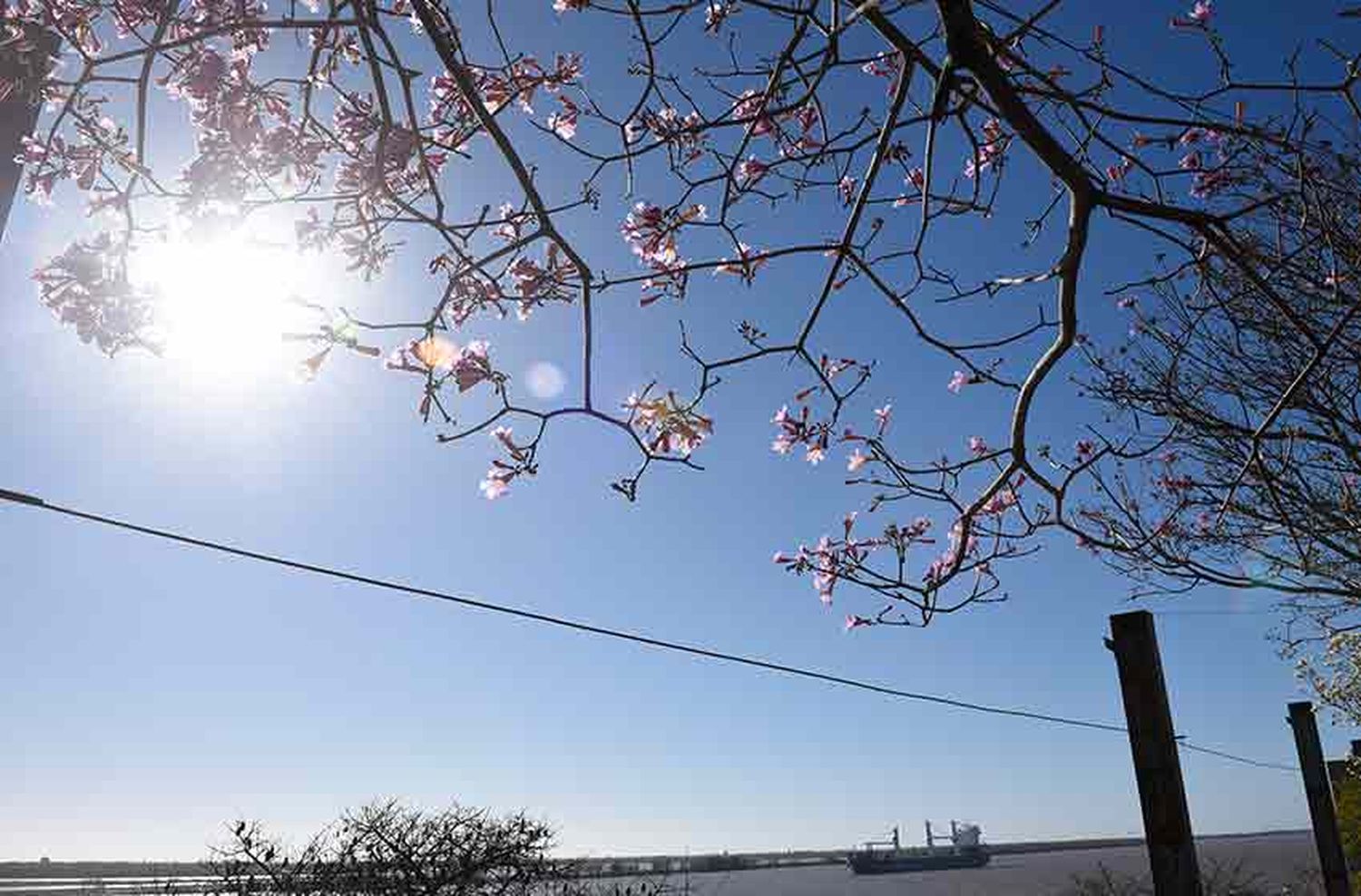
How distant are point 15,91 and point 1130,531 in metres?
6.29

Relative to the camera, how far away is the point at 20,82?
2332 mm

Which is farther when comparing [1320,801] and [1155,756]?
[1320,801]

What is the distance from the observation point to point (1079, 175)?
6.17ft

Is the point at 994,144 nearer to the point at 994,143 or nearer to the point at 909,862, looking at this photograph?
the point at 994,143

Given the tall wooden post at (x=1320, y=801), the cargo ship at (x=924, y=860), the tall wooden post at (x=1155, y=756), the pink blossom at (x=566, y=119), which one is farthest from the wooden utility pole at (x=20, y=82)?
the cargo ship at (x=924, y=860)

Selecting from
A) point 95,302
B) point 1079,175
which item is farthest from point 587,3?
point 95,302

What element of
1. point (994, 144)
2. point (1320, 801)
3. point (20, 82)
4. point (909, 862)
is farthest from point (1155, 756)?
point (909, 862)

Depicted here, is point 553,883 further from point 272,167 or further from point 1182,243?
point 1182,243

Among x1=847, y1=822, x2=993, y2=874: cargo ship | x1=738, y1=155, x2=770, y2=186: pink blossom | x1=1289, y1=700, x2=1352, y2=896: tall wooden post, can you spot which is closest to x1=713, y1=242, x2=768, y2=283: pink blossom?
x1=738, y1=155, x2=770, y2=186: pink blossom

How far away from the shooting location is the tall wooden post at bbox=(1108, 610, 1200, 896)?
392 centimetres

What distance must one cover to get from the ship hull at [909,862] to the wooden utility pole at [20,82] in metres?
126

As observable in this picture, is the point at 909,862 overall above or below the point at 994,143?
below

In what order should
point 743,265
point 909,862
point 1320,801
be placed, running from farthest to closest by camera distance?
point 909,862, point 1320,801, point 743,265

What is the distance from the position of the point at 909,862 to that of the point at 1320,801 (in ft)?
406
